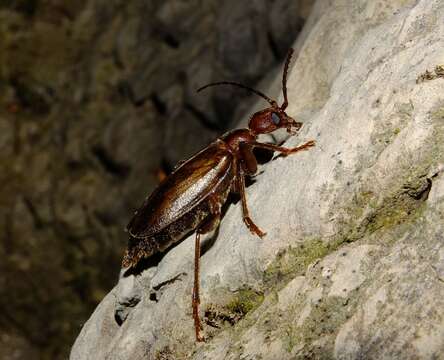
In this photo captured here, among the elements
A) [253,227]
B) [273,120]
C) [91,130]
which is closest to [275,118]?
[273,120]

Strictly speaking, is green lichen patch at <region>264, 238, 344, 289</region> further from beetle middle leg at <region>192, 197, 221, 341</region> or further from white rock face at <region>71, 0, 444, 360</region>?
beetle middle leg at <region>192, 197, 221, 341</region>

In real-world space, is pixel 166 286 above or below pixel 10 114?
below

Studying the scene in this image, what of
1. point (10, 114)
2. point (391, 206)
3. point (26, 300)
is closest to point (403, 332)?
point (391, 206)

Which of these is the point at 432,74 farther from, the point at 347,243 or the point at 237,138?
the point at 237,138

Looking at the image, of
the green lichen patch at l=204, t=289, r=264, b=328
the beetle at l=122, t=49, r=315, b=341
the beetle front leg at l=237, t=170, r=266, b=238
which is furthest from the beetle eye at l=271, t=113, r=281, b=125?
the green lichen patch at l=204, t=289, r=264, b=328

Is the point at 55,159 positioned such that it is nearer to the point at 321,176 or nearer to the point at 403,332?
the point at 321,176
